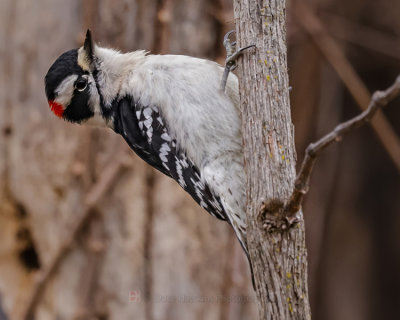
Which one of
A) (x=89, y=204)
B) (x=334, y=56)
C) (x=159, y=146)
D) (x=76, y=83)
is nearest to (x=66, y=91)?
(x=76, y=83)

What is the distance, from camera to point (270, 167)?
201 cm

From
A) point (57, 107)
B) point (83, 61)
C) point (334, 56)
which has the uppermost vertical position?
point (334, 56)

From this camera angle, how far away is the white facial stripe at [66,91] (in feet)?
9.78

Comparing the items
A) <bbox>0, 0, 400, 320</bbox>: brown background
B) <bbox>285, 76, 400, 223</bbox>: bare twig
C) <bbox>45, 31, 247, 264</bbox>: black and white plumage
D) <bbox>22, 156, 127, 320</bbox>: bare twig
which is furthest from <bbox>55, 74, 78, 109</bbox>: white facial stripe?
<bbox>285, 76, 400, 223</bbox>: bare twig

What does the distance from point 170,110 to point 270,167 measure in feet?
2.93

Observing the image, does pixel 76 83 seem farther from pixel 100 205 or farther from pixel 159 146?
pixel 100 205

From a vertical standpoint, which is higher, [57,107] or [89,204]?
[57,107]

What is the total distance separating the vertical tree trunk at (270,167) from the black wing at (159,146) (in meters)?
0.61

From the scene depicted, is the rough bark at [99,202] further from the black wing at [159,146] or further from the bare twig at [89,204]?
the black wing at [159,146]

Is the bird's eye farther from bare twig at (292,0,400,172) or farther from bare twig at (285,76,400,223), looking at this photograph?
bare twig at (292,0,400,172)

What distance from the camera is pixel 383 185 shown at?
6543 millimetres

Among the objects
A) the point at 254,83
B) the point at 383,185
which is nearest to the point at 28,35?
the point at 254,83

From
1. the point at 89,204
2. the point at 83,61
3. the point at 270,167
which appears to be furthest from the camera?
the point at 89,204

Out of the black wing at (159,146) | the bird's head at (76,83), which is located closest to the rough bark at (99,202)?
the bird's head at (76,83)
